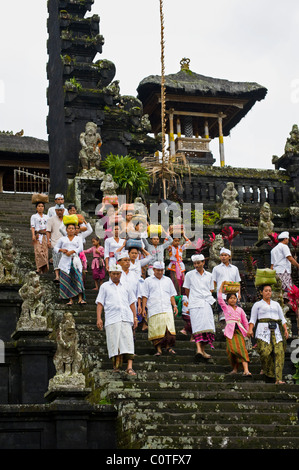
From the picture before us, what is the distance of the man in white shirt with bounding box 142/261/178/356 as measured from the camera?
48.2 ft

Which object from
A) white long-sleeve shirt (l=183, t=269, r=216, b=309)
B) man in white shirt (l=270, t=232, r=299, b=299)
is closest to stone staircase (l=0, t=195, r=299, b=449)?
white long-sleeve shirt (l=183, t=269, r=216, b=309)

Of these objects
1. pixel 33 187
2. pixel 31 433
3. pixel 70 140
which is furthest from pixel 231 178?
pixel 31 433

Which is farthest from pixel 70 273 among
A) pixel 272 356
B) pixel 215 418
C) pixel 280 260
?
pixel 280 260

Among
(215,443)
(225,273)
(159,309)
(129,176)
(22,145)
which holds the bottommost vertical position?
(215,443)

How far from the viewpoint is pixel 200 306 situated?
49.8ft

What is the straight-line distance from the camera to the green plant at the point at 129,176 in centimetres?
2339

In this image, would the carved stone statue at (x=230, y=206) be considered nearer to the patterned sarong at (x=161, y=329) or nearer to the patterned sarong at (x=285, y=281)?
the patterned sarong at (x=285, y=281)

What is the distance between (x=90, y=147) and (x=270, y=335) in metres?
10.6

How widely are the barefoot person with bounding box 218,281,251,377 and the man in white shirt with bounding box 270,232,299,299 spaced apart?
11.1 feet

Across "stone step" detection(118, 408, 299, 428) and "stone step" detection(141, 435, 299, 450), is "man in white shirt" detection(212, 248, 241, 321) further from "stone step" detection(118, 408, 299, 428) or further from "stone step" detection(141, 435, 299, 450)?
"stone step" detection(141, 435, 299, 450)

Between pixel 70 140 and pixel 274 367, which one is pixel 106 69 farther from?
pixel 274 367

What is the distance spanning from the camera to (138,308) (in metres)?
15.3

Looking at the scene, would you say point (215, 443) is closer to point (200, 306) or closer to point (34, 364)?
point (34, 364)
